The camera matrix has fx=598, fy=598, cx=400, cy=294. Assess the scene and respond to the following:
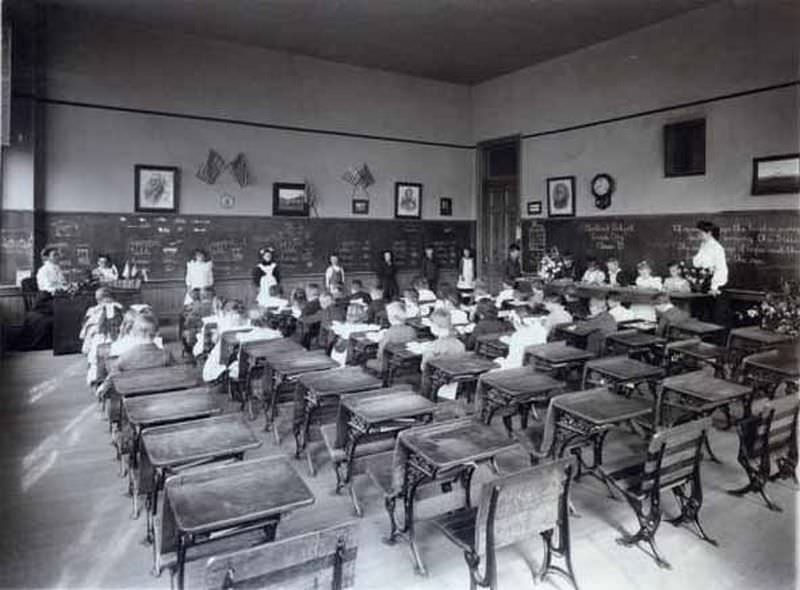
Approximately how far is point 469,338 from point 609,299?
275 centimetres

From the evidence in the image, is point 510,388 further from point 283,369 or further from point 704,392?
point 283,369

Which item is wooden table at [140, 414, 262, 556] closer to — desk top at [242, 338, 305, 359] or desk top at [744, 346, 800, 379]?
desk top at [242, 338, 305, 359]

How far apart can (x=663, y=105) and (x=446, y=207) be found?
4781mm

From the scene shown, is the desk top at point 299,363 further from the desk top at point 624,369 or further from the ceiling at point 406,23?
the ceiling at point 406,23

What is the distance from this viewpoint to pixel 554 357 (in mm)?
4488

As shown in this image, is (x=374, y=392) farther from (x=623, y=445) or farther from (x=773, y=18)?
(x=773, y=18)

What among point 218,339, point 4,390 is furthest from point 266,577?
point 4,390

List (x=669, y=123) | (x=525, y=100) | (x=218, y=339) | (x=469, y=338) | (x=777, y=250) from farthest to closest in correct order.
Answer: (x=525, y=100) < (x=669, y=123) < (x=777, y=250) < (x=469, y=338) < (x=218, y=339)

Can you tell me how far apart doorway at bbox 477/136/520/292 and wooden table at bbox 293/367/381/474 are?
816 centimetres

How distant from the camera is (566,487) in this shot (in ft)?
8.53

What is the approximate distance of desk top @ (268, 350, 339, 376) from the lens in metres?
4.20

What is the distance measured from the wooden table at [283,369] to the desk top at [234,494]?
1.66m

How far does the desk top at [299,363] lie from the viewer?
13.8 ft

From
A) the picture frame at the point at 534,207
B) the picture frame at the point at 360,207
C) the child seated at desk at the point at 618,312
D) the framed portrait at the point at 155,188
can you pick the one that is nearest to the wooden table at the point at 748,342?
the child seated at desk at the point at 618,312
